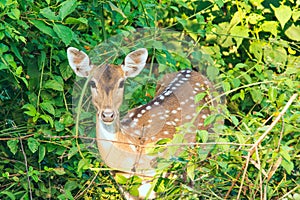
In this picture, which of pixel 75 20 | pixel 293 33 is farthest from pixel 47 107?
pixel 293 33

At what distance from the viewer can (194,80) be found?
483 cm

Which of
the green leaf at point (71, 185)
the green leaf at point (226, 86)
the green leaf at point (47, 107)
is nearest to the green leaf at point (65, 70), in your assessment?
the green leaf at point (47, 107)

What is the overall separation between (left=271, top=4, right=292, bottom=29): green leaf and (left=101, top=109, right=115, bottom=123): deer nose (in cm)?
158

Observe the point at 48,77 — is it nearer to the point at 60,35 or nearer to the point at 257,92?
the point at 60,35

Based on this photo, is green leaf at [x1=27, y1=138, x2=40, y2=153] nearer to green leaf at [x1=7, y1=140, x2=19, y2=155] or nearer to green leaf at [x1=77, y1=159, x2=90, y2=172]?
green leaf at [x1=7, y1=140, x2=19, y2=155]

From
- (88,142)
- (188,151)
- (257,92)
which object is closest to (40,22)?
(88,142)

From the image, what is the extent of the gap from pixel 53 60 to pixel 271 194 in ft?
4.22

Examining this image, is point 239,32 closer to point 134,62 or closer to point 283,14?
point 283,14

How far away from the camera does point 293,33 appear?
17.1 ft

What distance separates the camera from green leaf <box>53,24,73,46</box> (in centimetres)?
391

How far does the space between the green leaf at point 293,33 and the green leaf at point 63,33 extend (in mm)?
1723

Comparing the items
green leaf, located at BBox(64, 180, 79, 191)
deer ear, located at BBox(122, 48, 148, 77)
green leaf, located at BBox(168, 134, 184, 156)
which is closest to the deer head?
deer ear, located at BBox(122, 48, 148, 77)

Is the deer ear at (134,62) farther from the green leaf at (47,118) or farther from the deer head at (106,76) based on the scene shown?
the green leaf at (47,118)

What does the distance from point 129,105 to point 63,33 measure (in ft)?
2.75
